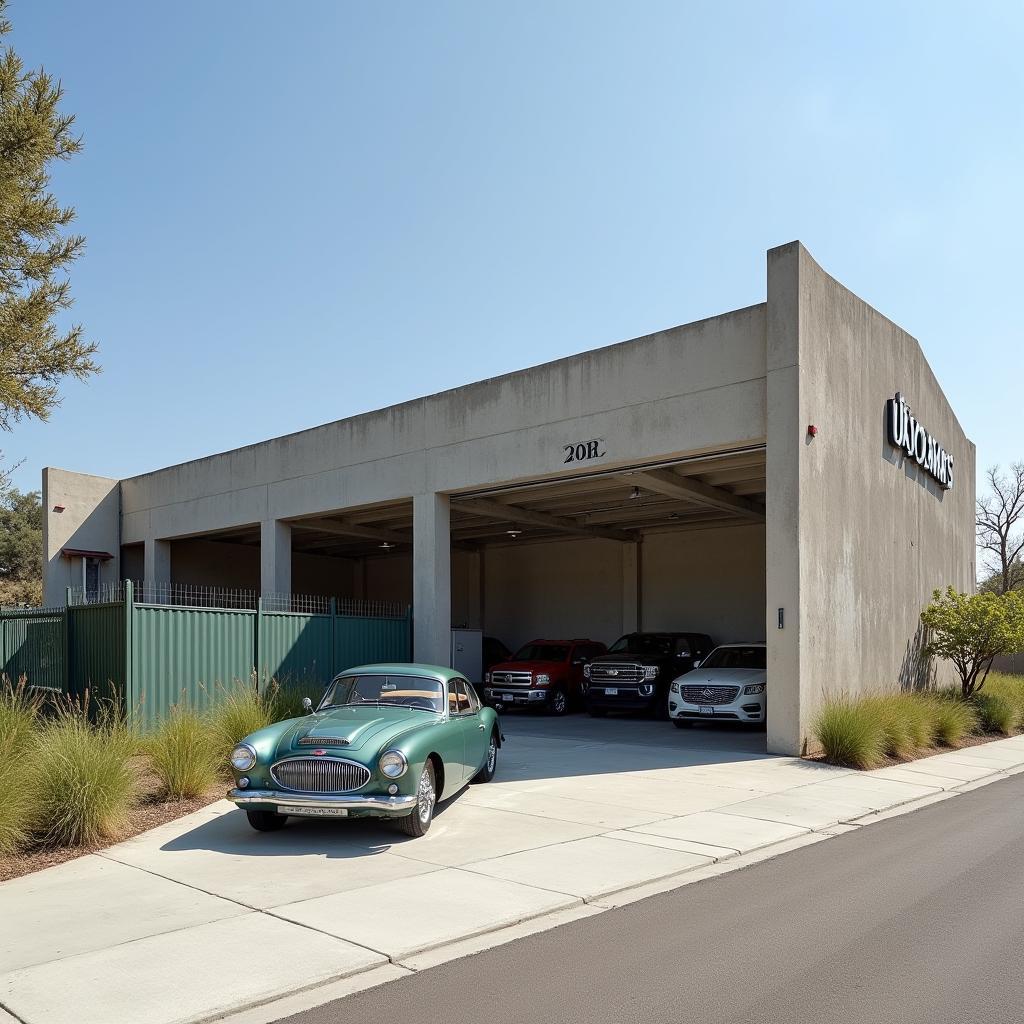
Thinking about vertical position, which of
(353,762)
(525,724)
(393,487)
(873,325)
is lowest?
(525,724)

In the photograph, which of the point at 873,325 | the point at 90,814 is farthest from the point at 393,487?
the point at 90,814

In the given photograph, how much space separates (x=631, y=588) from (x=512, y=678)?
8.23 m

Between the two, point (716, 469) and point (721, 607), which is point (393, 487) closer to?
point (716, 469)

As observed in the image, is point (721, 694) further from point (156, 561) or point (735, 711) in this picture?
point (156, 561)

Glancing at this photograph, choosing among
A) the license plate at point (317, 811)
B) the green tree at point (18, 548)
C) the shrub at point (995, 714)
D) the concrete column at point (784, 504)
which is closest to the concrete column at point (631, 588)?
the shrub at point (995, 714)

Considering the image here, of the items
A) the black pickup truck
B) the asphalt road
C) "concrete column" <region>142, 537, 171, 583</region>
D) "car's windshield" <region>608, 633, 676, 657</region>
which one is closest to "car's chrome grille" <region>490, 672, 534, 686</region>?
the black pickup truck

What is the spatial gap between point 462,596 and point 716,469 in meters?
16.4

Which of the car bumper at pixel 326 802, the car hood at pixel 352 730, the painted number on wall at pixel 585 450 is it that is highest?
the painted number on wall at pixel 585 450

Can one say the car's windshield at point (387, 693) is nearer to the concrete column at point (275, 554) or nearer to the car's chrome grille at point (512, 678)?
the car's chrome grille at point (512, 678)

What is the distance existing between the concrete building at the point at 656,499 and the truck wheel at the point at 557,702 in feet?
10.7

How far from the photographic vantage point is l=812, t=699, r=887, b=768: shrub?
14.4 meters

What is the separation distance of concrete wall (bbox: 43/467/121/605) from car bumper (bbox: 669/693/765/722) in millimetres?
17236

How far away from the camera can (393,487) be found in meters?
21.5

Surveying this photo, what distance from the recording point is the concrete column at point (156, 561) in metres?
27.6
